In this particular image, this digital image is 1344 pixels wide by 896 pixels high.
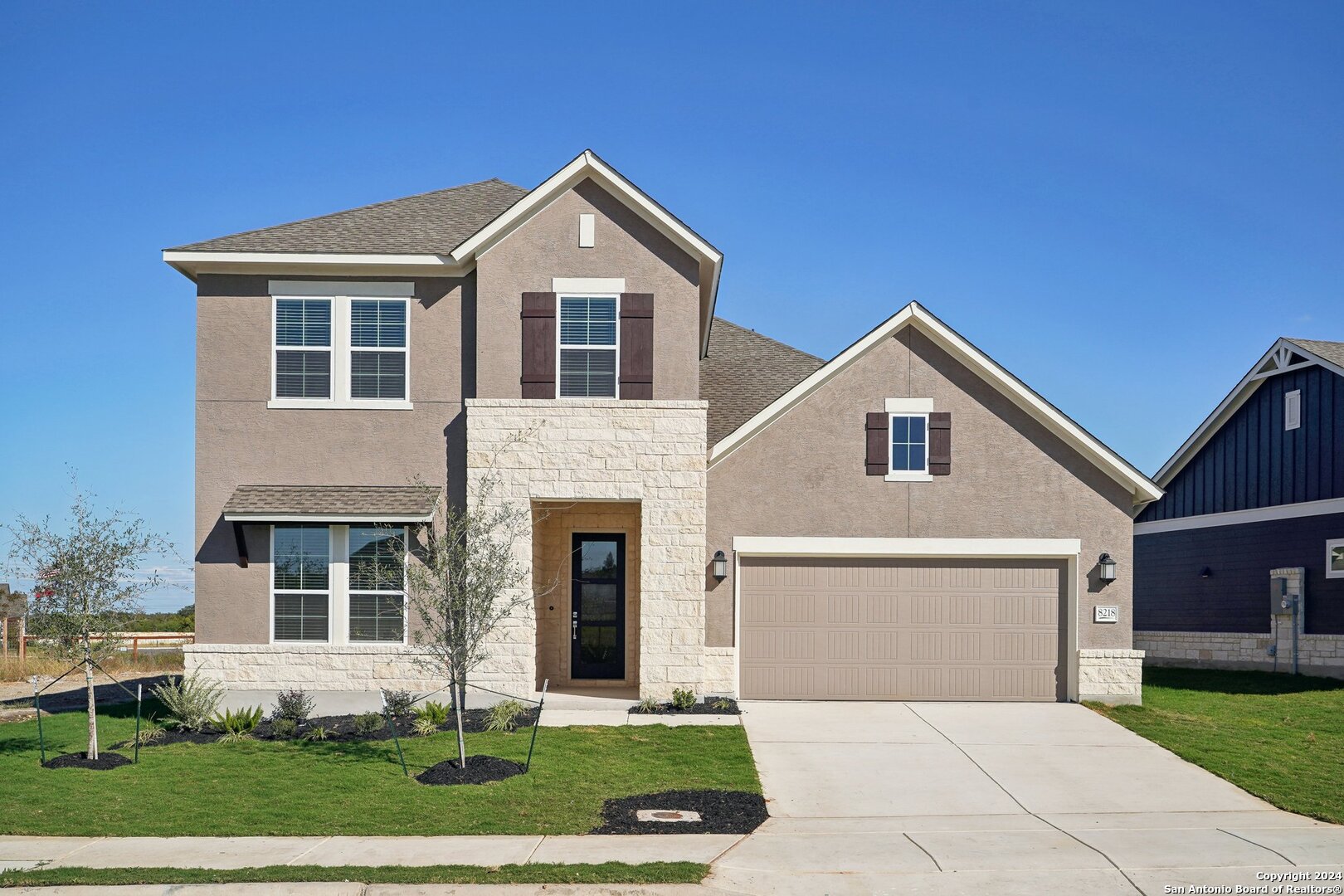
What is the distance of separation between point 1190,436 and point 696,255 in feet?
50.5

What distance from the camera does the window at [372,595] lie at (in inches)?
628

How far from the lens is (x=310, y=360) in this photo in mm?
16281

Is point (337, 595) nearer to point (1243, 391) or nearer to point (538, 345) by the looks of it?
point (538, 345)

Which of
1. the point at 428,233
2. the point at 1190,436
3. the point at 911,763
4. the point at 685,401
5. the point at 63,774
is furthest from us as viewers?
the point at 1190,436

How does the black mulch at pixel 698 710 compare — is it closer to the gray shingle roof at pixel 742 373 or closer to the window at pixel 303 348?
the gray shingle roof at pixel 742 373

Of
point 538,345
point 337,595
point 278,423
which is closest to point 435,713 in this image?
point 337,595

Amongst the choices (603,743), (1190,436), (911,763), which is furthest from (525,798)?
(1190,436)

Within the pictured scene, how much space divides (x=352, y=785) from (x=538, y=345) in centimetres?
A: 676

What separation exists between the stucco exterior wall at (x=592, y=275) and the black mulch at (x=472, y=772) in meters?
5.63

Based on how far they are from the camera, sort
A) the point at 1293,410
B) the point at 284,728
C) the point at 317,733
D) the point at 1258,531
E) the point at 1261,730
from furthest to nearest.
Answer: the point at 1258,531 → the point at 1293,410 → the point at 1261,730 → the point at 284,728 → the point at 317,733

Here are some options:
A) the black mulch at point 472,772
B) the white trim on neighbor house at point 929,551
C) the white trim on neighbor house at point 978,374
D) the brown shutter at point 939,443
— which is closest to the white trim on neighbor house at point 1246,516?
the white trim on neighbor house at point 978,374

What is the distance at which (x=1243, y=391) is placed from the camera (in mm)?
24312

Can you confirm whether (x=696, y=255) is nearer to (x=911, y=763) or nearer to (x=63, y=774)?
(x=911, y=763)

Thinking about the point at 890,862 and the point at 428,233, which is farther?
the point at 428,233
